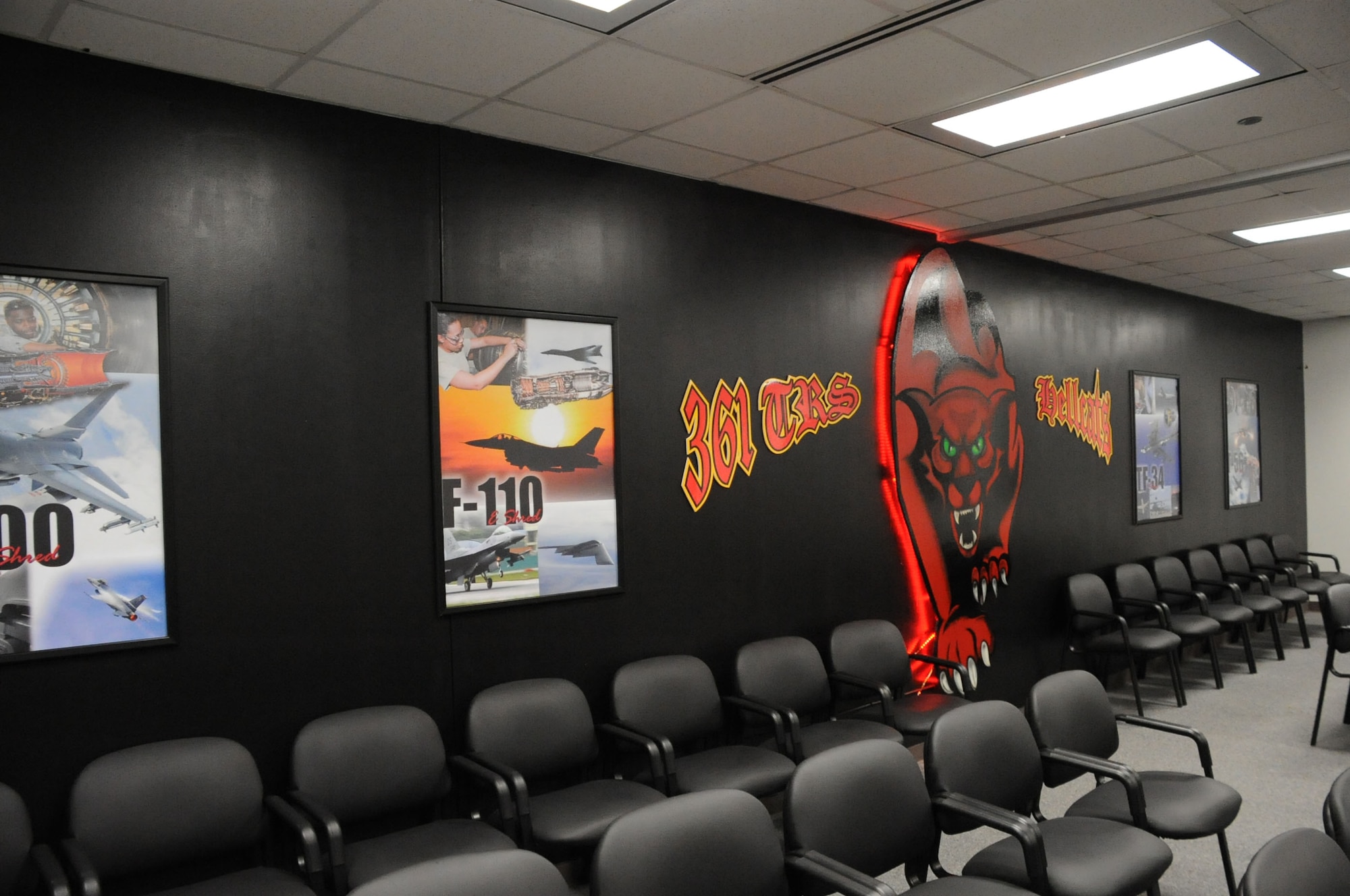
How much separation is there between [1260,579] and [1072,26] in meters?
6.40

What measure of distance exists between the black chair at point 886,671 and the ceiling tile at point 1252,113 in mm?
2527

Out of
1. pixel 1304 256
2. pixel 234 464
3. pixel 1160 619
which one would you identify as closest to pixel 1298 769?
pixel 1160 619

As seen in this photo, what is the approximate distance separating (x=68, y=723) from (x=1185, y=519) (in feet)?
25.5

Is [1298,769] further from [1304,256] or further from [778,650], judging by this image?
[1304,256]

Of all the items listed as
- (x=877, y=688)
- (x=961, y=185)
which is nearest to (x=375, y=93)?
(x=961, y=185)

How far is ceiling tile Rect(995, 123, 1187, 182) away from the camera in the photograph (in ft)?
12.3

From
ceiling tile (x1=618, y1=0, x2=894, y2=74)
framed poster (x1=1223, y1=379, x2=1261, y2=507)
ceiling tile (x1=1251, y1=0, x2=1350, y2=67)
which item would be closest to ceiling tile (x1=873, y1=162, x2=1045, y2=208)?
ceiling tile (x1=1251, y1=0, x2=1350, y2=67)

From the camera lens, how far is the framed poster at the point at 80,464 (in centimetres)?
262

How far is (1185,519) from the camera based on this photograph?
778 centimetres

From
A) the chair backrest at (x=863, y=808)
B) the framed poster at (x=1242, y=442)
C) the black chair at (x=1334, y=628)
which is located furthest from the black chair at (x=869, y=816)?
the framed poster at (x=1242, y=442)

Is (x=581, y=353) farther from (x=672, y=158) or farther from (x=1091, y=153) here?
(x=1091, y=153)

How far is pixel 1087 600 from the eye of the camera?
20.4ft

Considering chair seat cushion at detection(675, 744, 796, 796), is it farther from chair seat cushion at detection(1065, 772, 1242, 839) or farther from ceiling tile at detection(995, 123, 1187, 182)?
ceiling tile at detection(995, 123, 1187, 182)

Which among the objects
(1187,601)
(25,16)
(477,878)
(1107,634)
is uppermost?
(25,16)
